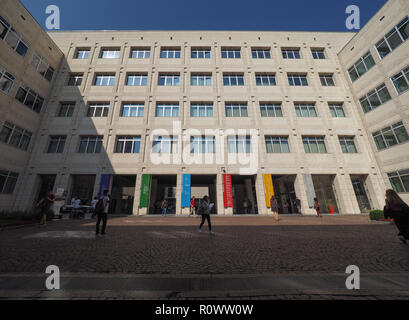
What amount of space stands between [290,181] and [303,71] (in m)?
15.1

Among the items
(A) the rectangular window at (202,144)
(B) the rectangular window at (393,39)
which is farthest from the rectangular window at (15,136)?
(B) the rectangular window at (393,39)

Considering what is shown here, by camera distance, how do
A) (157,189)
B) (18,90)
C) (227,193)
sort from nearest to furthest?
(18,90) < (227,193) < (157,189)

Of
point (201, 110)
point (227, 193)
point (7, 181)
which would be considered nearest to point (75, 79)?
point (7, 181)

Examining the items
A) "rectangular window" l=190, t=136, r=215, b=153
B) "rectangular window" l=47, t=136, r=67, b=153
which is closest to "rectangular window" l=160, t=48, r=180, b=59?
"rectangular window" l=190, t=136, r=215, b=153

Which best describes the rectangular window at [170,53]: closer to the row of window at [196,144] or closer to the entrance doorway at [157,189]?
the row of window at [196,144]

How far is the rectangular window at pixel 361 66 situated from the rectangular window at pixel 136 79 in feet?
89.6

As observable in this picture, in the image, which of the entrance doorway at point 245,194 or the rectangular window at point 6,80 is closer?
the rectangular window at point 6,80

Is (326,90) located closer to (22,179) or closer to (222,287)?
(222,287)

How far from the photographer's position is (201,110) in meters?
21.0

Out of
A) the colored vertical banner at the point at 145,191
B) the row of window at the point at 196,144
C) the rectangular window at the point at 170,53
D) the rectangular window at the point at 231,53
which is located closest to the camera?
the colored vertical banner at the point at 145,191

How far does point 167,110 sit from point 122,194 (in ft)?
44.9

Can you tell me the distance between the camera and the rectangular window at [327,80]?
2269 cm

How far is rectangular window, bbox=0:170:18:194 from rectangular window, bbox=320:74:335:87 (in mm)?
38068

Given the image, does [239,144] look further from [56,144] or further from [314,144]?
[56,144]
